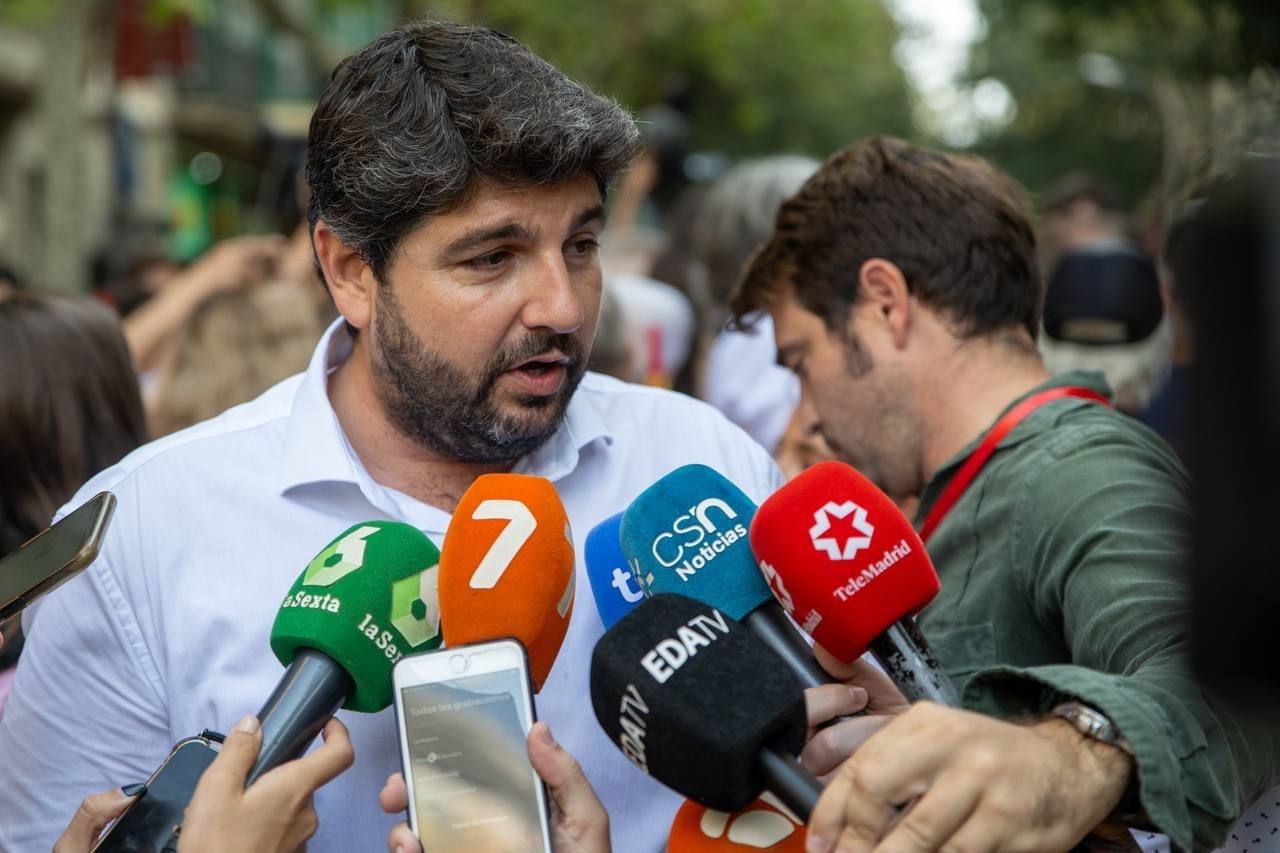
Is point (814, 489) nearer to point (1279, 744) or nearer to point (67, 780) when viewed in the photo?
point (1279, 744)

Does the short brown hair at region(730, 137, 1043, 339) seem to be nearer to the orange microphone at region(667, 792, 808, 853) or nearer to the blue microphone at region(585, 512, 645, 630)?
the blue microphone at region(585, 512, 645, 630)

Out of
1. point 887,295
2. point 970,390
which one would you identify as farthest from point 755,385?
point 970,390

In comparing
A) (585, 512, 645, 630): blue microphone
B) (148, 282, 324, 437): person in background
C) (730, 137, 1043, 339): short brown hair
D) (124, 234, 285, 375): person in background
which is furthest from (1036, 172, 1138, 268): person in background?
(585, 512, 645, 630): blue microphone

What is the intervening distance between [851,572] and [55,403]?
2284mm

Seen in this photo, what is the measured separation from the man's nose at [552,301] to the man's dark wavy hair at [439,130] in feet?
0.49

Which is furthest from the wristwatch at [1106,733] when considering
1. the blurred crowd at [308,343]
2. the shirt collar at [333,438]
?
the blurred crowd at [308,343]

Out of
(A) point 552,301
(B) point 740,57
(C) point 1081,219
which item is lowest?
(B) point 740,57

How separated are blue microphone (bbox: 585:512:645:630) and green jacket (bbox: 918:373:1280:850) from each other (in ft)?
1.80

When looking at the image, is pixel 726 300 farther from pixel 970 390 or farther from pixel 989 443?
pixel 989 443

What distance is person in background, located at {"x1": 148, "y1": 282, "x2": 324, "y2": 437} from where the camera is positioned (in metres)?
4.61

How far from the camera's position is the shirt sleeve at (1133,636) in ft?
5.53

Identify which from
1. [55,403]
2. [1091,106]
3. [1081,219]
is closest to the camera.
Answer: [55,403]

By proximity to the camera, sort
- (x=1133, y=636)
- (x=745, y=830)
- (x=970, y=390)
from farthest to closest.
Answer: (x=970, y=390) < (x=1133, y=636) < (x=745, y=830)

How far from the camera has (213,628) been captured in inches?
86.3
